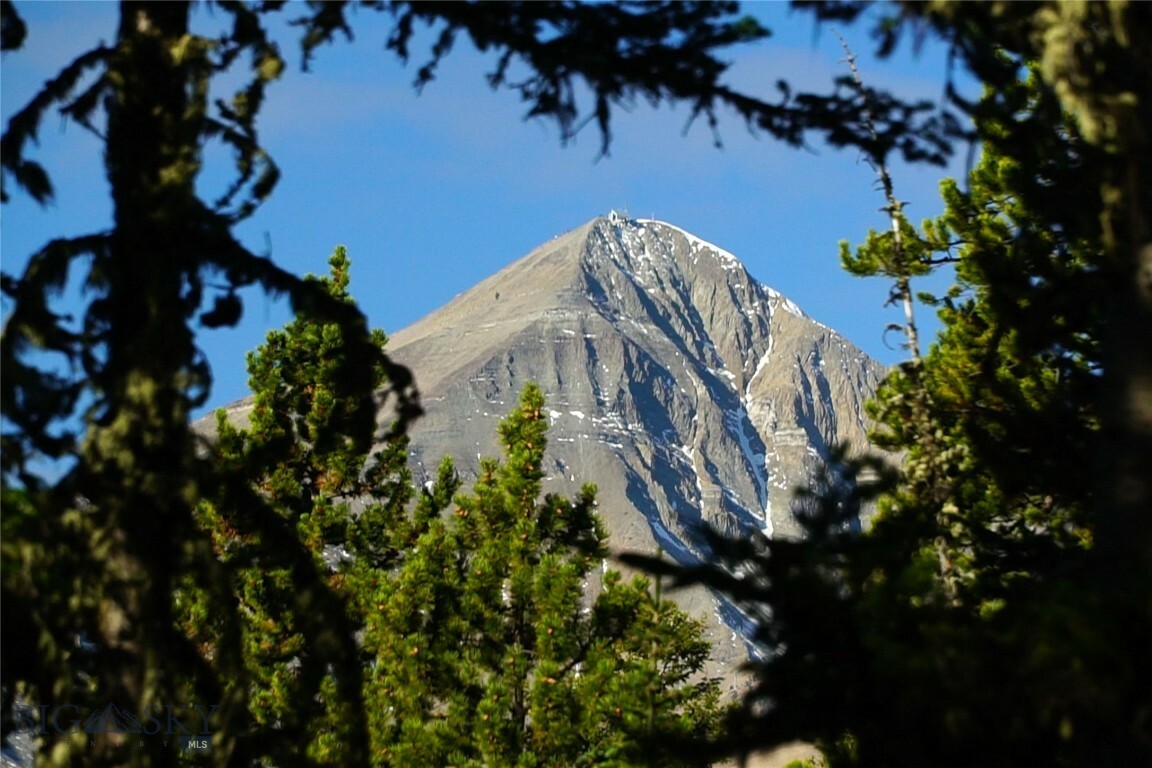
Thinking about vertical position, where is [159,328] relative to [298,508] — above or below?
below

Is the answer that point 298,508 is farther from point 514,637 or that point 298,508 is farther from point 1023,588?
point 1023,588

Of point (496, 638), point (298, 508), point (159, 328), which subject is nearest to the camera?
point (159, 328)

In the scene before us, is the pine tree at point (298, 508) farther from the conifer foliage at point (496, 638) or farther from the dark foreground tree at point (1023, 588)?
the dark foreground tree at point (1023, 588)

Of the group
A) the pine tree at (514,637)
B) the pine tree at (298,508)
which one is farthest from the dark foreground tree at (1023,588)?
the pine tree at (298,508)

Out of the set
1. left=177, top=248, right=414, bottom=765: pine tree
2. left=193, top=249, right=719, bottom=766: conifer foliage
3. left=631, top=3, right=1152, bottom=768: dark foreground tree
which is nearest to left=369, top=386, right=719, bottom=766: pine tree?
left=193, top=249, right=719, bottom=766: conifer foliage

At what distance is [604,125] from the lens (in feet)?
24.0

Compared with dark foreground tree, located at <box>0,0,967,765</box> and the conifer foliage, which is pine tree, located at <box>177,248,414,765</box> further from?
dark foreground tree, located at <box>0,0,967,765</box>

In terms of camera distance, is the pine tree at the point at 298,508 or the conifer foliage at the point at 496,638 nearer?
the conifer foliage at the point at 496,638

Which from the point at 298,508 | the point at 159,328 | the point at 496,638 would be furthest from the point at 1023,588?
the point at 298,508

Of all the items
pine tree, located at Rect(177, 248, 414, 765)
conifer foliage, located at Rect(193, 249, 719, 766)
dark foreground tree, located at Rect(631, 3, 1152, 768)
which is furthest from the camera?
pine tree, located at Rect(177, 248, 414, 765)

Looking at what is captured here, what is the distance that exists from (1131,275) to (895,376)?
7.56 m

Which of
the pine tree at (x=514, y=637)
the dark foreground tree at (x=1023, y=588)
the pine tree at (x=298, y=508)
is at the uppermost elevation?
the pine tree at (x=298, y=508)

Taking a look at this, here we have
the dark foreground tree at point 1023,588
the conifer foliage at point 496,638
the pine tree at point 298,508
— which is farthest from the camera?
the pine tree at point 298,508

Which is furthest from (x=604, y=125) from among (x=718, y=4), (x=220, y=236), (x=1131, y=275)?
(x=1131, y=275)
